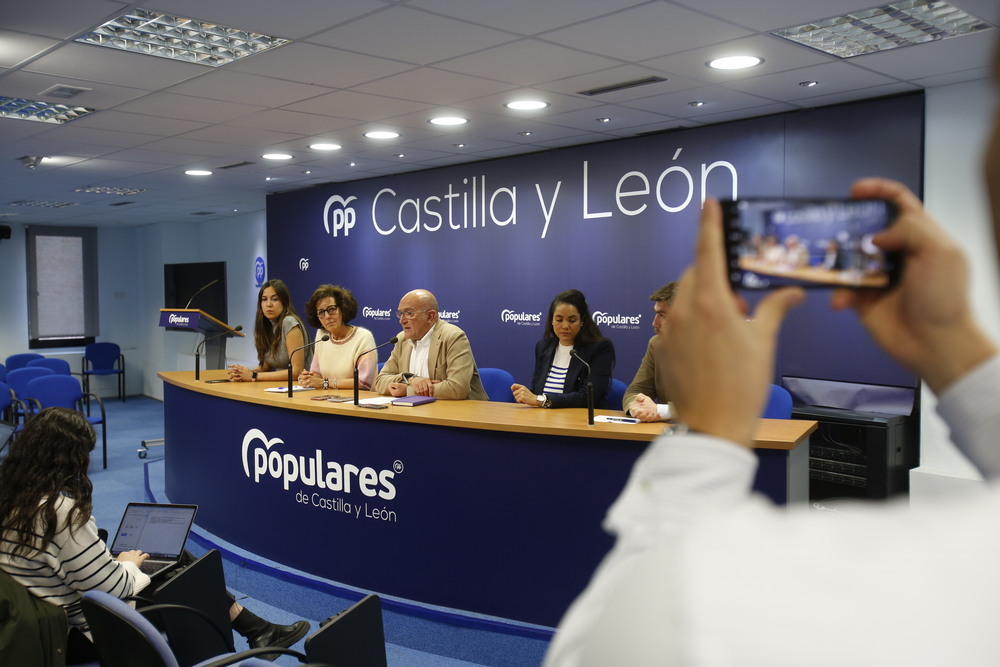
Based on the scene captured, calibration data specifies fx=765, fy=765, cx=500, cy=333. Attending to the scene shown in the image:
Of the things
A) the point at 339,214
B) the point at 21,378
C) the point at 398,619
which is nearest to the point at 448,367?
the point at 398,619

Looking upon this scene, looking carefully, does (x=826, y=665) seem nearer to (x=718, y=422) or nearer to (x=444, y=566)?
(x=718, y=422)

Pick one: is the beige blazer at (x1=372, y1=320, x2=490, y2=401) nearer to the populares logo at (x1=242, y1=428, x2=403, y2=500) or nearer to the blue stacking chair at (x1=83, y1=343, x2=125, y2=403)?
the populares logo at (x1=242, y1=428, x2=403, y2=500)

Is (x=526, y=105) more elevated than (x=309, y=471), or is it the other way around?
(x=526, y=105)

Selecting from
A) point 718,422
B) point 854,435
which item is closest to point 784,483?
point 854,435

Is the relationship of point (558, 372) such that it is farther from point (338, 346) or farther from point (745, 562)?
point (745, 562)

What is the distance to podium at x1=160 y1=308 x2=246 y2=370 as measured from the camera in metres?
5.66

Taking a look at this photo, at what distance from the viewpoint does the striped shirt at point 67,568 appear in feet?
7.93

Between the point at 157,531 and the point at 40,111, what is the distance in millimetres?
3368

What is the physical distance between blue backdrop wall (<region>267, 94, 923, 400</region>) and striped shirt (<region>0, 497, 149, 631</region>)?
3.66 meters

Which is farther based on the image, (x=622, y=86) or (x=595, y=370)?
(x=622, y=86)

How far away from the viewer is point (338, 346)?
5.12 m

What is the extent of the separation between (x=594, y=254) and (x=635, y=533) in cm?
607

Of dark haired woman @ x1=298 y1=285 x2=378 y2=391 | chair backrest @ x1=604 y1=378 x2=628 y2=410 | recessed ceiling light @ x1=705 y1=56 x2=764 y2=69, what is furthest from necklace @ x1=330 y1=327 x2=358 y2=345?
recessed ceiling light @ x1=705 y1=56 x2=764 y2=69

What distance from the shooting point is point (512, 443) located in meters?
3.49
